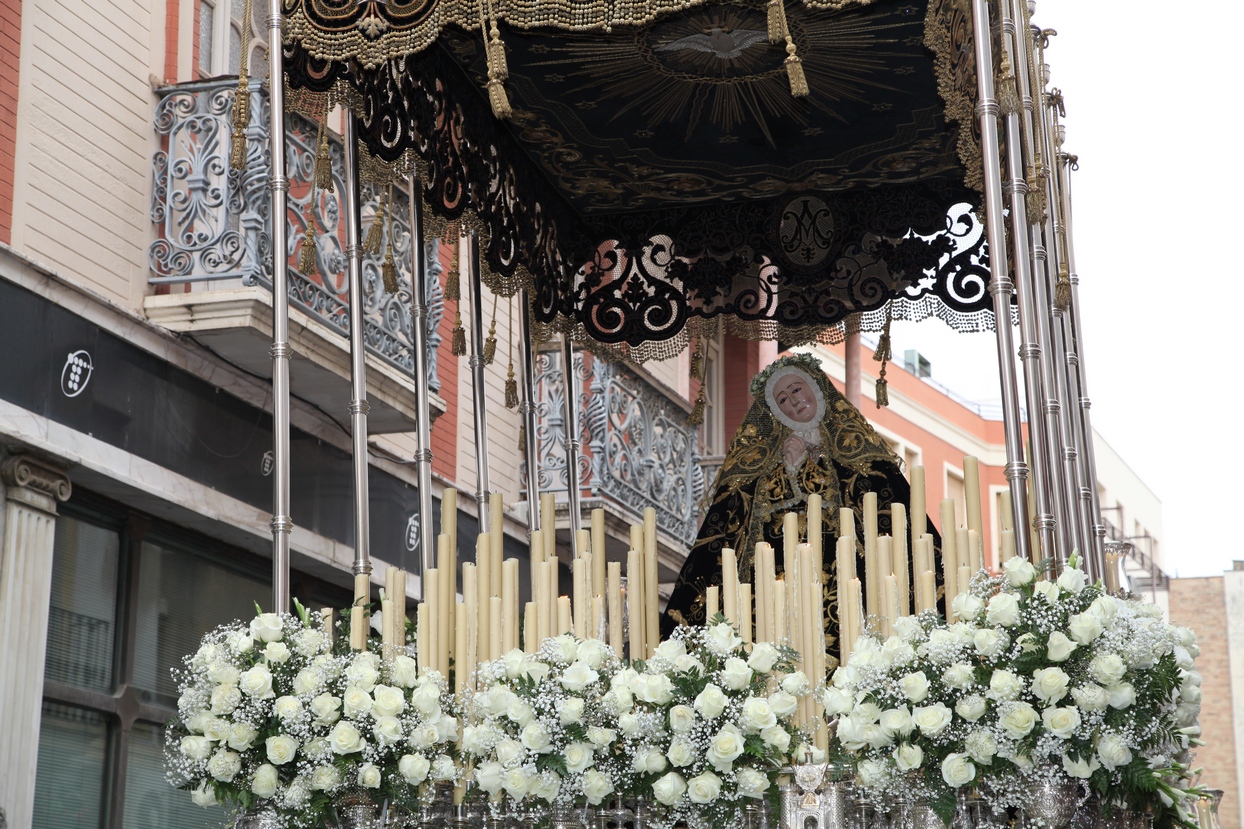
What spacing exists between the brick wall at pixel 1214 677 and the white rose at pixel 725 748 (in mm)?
32016

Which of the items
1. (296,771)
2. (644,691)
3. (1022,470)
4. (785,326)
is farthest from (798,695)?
(785,326)

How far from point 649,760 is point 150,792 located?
440 cm

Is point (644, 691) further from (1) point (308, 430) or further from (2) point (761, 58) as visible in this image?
(1) point (308, 430)

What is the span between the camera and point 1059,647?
421 centimetres

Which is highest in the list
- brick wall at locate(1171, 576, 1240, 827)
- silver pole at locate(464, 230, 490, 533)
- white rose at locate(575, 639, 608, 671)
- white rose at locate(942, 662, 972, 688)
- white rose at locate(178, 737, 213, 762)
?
brick wall at locate(1171, 576, 1240, 827)

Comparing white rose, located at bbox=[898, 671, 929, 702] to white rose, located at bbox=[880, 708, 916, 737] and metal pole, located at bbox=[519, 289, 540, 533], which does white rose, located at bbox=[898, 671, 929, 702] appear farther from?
metal pole, located at bbox=[519, 289, 540, 533]

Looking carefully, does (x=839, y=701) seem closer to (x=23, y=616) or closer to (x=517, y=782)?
(x=517, y=782)

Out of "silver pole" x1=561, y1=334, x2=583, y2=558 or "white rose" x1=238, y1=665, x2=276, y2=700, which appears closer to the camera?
"white rose" x1=238, y1=665, x2=276, y2=700

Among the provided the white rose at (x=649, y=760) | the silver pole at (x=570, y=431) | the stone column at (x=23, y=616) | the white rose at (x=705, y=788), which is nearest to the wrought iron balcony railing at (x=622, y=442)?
the silver pole at (x=570, y=431)

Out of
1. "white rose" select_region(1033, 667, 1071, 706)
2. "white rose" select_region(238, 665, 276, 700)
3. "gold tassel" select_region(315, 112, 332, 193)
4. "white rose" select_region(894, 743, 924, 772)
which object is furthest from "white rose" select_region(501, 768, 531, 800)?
"gold tassel" select_region(315, 112, 332, 193)

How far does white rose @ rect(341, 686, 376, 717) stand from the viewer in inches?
188

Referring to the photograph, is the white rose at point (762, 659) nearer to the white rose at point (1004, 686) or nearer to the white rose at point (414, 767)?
the white rose at point (1004, 686)

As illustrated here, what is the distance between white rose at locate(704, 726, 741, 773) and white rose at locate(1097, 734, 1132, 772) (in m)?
0.90

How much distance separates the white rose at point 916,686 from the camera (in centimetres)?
428
